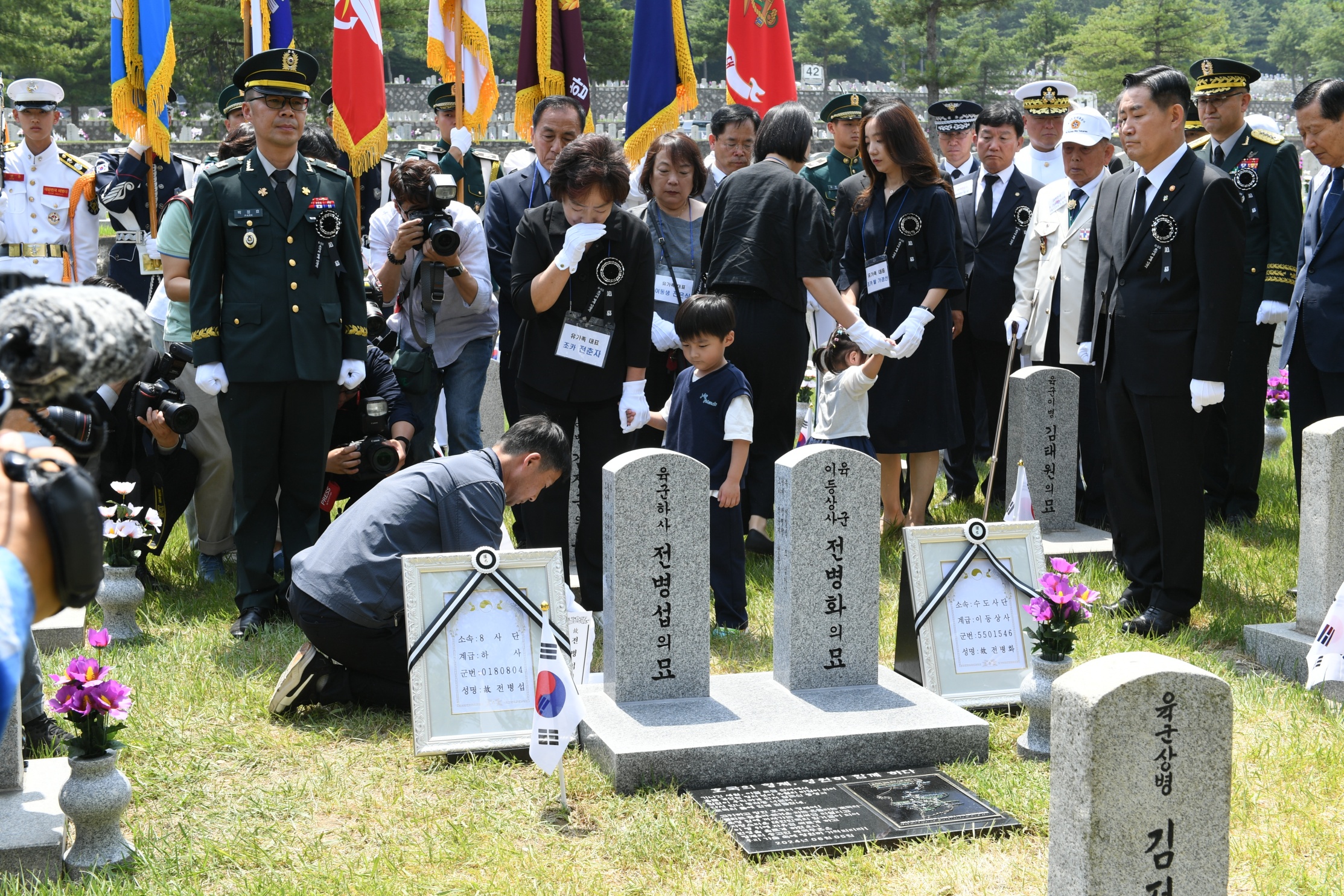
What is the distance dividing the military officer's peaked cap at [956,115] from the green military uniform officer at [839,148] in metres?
0.96

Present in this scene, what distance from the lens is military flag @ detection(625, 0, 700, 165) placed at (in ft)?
24.8

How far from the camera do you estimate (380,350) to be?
595cm

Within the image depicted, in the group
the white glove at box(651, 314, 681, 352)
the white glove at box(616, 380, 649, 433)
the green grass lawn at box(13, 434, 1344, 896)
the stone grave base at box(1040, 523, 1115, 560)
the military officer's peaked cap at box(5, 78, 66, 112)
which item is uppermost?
the military officer's peaked cap at box(5, 78, 66, 112)

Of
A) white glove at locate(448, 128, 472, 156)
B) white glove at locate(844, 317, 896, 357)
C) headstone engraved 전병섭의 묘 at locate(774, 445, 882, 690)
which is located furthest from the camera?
white glove at locate(448, 128, 472, 156)

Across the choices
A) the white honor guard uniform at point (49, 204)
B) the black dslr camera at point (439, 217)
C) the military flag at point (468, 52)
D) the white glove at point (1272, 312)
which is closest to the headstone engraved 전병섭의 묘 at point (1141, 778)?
the black dslr camera at point (439, 217)

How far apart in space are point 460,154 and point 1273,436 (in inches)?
245

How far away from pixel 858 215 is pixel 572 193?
7.03 feet

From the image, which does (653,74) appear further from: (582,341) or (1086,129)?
(582,341)

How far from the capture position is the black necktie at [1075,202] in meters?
6.75

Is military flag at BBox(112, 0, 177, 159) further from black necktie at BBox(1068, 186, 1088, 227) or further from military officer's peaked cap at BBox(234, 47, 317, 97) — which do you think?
black necktie at BBox(1068, 186, 1088, 227)

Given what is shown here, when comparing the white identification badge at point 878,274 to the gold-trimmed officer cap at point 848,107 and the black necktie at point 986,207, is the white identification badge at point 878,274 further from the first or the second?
the gold-trimmed officer cap at point 848,107

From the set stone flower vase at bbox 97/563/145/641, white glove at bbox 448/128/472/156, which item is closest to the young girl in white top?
white glove at bbox 448/128/472/156

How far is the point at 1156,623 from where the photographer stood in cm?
519

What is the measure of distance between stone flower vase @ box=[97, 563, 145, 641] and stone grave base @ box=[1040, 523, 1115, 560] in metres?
4.16
